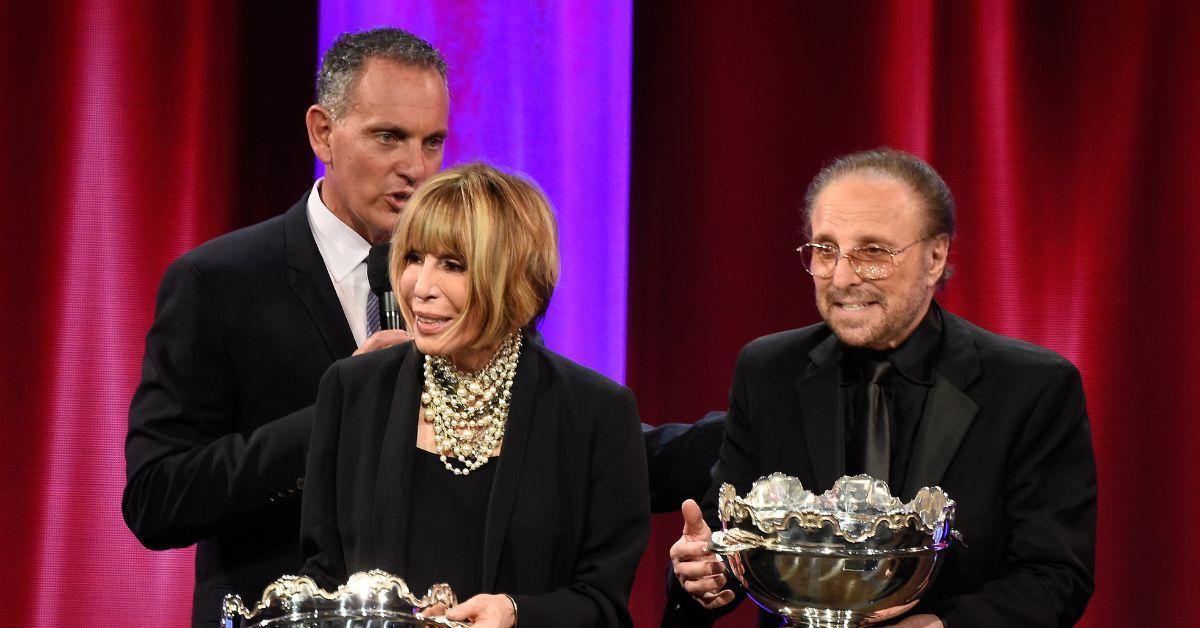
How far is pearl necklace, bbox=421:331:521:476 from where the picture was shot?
2066 millimetres

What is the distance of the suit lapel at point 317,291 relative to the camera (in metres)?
2.57

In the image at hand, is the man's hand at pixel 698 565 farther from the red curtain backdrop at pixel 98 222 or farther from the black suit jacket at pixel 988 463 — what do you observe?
the red curtain backdrop at pixel 98 222

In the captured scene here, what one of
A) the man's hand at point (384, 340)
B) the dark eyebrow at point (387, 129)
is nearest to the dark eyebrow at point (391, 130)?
the dark eyebrow at point (387, 129)

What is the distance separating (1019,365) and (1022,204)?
150 cm

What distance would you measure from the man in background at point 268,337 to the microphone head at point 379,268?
27 centimetres

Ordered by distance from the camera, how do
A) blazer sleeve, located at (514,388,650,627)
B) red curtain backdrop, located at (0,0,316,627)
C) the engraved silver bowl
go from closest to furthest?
the engraved silver bowl
blazer sleeve, located at (514,388,650,627)
red curtain backdrop, located at (0,0,316,627)

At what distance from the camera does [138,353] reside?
3732mm

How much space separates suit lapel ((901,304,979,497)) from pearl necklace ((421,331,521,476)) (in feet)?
2.36

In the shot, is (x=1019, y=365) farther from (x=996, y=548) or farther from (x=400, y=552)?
(x=400, y=552)

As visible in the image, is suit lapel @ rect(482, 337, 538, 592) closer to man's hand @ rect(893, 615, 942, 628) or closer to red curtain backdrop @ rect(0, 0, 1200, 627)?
man's hand @ rect(893, 615, 942, 628)

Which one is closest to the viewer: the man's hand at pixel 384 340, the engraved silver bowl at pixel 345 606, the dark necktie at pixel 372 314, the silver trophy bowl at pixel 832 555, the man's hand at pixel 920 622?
the engraved silver bowl at pixel 345 606

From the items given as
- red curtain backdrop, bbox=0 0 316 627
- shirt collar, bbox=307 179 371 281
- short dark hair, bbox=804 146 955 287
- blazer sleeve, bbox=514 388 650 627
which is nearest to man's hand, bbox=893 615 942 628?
blazer sleeve, bbox=514 388 650 627

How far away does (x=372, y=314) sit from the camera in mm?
2635

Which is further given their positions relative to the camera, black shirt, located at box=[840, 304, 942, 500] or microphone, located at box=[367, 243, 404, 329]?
black shirt, located at box=[840, 304, 942, 500]
